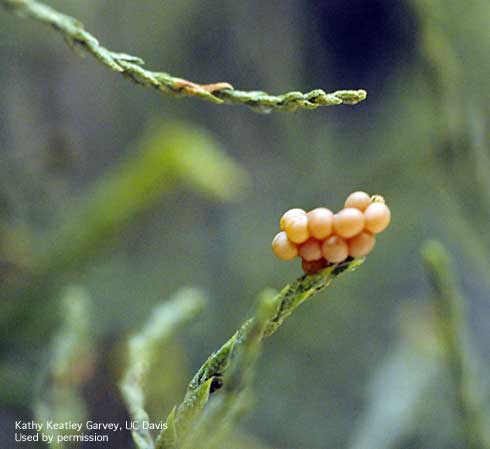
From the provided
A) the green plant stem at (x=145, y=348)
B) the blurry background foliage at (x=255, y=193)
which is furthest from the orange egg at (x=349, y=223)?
the blurry background foliage at (x=255, y=193)

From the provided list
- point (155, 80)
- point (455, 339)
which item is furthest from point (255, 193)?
point (155, 80)

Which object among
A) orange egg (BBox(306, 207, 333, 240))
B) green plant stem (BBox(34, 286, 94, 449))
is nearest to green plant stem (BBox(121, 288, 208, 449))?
green plant stem (BBox(34, 286, 94, 449))

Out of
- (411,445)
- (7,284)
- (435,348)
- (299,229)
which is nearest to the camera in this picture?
(299,229)

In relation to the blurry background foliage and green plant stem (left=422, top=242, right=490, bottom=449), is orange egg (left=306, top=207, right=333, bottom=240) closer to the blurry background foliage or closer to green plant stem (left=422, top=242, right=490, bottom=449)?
green plant stem (left=422, top=242, right=490, bottom=449)

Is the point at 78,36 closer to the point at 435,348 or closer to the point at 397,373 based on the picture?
the point at 397,373

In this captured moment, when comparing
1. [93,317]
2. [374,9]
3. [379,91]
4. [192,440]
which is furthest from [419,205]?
[192,440]

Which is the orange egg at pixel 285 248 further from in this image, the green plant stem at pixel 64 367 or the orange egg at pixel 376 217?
the green plant stem at pixel 64 367

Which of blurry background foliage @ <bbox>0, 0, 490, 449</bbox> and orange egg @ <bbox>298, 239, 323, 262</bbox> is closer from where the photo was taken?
orange egg @ <bbox>298, 239, 323, 262</bbox>
